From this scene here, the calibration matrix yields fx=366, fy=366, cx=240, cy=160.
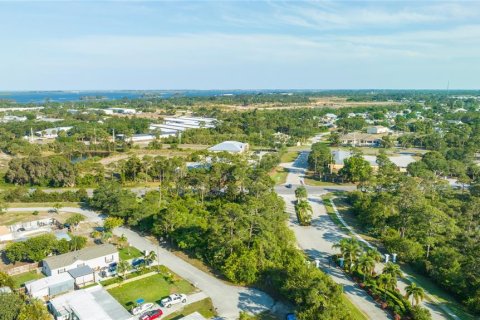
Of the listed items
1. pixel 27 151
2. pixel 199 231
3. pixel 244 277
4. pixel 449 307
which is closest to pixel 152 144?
pixel 27 151

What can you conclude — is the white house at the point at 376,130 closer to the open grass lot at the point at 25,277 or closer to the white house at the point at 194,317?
the white house at the point at 194,317

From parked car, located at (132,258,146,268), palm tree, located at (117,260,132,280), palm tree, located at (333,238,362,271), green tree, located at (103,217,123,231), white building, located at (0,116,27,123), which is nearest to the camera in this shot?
palm tree, located at (117,260,132,280)

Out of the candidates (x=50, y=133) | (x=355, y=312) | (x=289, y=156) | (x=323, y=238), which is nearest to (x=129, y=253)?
(x=323, y=238)

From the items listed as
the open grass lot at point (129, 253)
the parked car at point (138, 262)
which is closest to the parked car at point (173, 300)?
→ the parked car at point (138, 262)

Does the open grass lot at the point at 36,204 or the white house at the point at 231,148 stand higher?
the white house at the point at 231,148

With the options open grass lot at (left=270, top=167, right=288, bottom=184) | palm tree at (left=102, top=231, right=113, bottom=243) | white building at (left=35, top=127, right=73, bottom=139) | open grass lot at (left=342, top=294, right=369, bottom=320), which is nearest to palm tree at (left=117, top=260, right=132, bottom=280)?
palm tree at (left=102, top=231, right=113, bottom=243)

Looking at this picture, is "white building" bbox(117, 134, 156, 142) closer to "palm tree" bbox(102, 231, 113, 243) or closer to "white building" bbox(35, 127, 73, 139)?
"white building" bbox(35, 127, 73, 139)

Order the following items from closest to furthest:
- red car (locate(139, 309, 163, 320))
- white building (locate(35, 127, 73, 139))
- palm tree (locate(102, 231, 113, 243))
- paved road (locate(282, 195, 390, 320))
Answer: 1. red car (locate(139, 309, 163, 320))
2. paved road (locate(282, 195, 390, 320))
3. palm tree (locate(102, 231, 113, 243))
4. white building (locate(35, 127, 73, 139))
